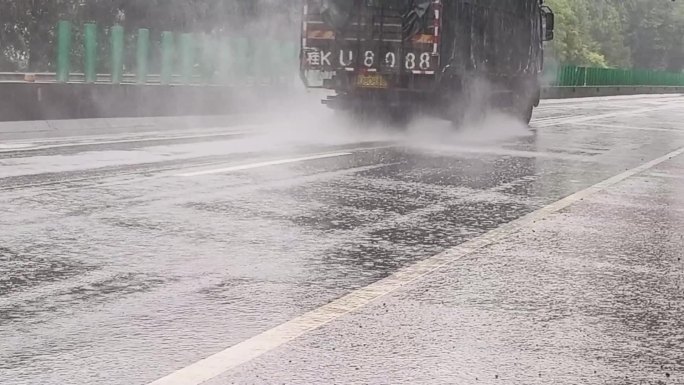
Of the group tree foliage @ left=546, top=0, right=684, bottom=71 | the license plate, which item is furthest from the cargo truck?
tree foliage @ left=546, top=0, right=684, bottom=71

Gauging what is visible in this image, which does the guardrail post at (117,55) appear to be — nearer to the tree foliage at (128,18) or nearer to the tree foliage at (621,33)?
the tree foliage at (128,18)

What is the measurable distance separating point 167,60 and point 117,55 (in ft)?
4.93

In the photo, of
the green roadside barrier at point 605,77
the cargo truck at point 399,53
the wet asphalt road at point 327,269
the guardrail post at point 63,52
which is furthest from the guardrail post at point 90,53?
the green roadside barrier at point 605,77

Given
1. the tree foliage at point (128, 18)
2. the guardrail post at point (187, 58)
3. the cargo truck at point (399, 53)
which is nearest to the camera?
the cargo truck at point (399, 53)

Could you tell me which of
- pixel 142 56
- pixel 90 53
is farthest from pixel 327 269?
pixel 142 56

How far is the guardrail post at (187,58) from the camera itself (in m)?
20.8

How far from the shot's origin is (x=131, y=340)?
4.27 meters

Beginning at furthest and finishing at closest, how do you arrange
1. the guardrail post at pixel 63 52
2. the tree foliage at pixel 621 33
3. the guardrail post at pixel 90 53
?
1. the tree foliage at pixel 621 33
2. the guardrail post at pixel 90 53
3. the guardrail post at pixel 63 52

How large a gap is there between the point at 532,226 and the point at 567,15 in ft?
270

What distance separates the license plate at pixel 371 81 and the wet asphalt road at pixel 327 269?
4.37 m

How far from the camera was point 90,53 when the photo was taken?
18.2 m

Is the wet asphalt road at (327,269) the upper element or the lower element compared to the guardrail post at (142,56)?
lower

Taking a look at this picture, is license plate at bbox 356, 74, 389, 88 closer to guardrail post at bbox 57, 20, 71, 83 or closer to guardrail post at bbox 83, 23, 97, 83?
guardrail post at bbox 83, 23, 97, 83

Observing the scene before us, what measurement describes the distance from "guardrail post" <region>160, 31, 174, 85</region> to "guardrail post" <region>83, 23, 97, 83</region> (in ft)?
6.70
